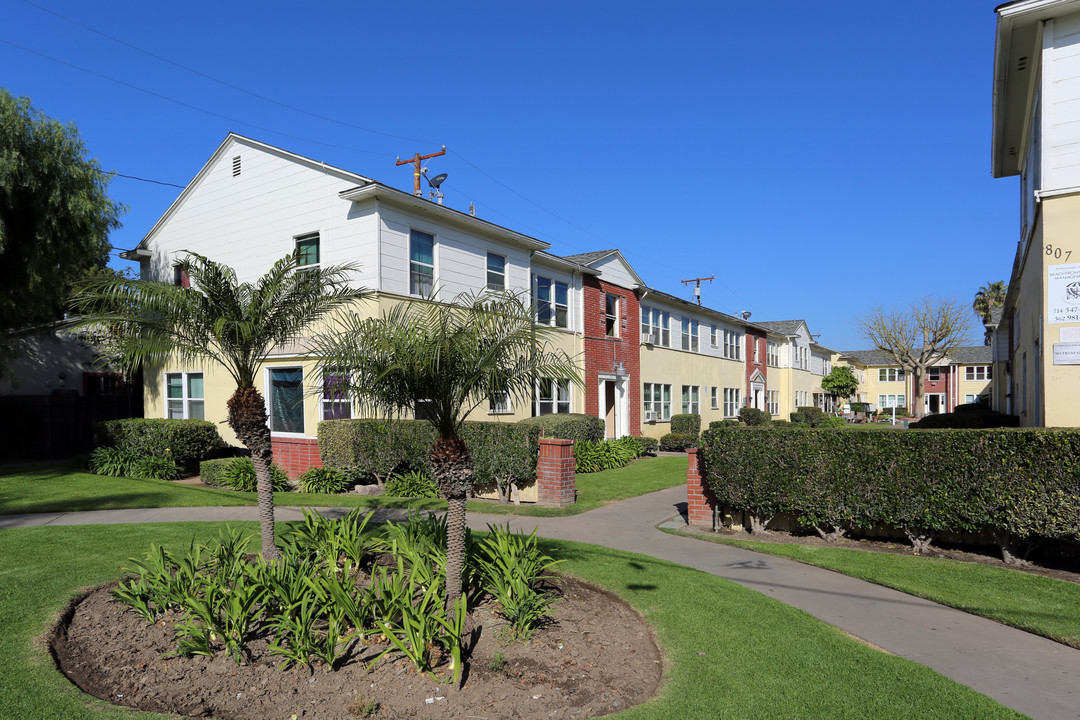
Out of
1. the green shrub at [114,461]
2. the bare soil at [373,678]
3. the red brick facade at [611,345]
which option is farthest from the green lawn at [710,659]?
the red brick facade at [611,345]

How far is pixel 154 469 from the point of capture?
14859 mm

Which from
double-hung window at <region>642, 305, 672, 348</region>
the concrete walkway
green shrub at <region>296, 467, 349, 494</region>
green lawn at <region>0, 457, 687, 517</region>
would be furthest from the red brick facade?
the concrete walkway

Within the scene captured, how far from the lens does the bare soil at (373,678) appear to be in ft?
13.2

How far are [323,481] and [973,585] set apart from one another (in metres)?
11.0

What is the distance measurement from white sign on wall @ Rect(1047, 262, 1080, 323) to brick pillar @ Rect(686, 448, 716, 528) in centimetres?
488

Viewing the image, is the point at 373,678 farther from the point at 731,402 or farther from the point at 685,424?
the point at 731,402

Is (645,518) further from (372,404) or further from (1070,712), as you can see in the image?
(1070,712)

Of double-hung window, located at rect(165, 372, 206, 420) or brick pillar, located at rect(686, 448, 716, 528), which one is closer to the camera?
brick pillar, located at rect(686, 448, 716, 528)

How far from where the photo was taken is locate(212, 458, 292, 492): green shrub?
13302 millimetres

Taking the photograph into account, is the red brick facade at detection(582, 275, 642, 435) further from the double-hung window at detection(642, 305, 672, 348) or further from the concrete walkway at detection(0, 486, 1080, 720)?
the concrete walkway at detection(0, 486, 1080, 720)

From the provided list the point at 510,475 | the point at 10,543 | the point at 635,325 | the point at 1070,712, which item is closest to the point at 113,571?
the point at 10,543

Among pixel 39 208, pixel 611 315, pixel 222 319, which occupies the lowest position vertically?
pixel 222 319

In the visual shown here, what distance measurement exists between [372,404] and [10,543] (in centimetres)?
567

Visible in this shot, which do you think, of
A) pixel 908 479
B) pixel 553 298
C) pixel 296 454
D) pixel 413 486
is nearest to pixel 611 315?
pixel 553 298
